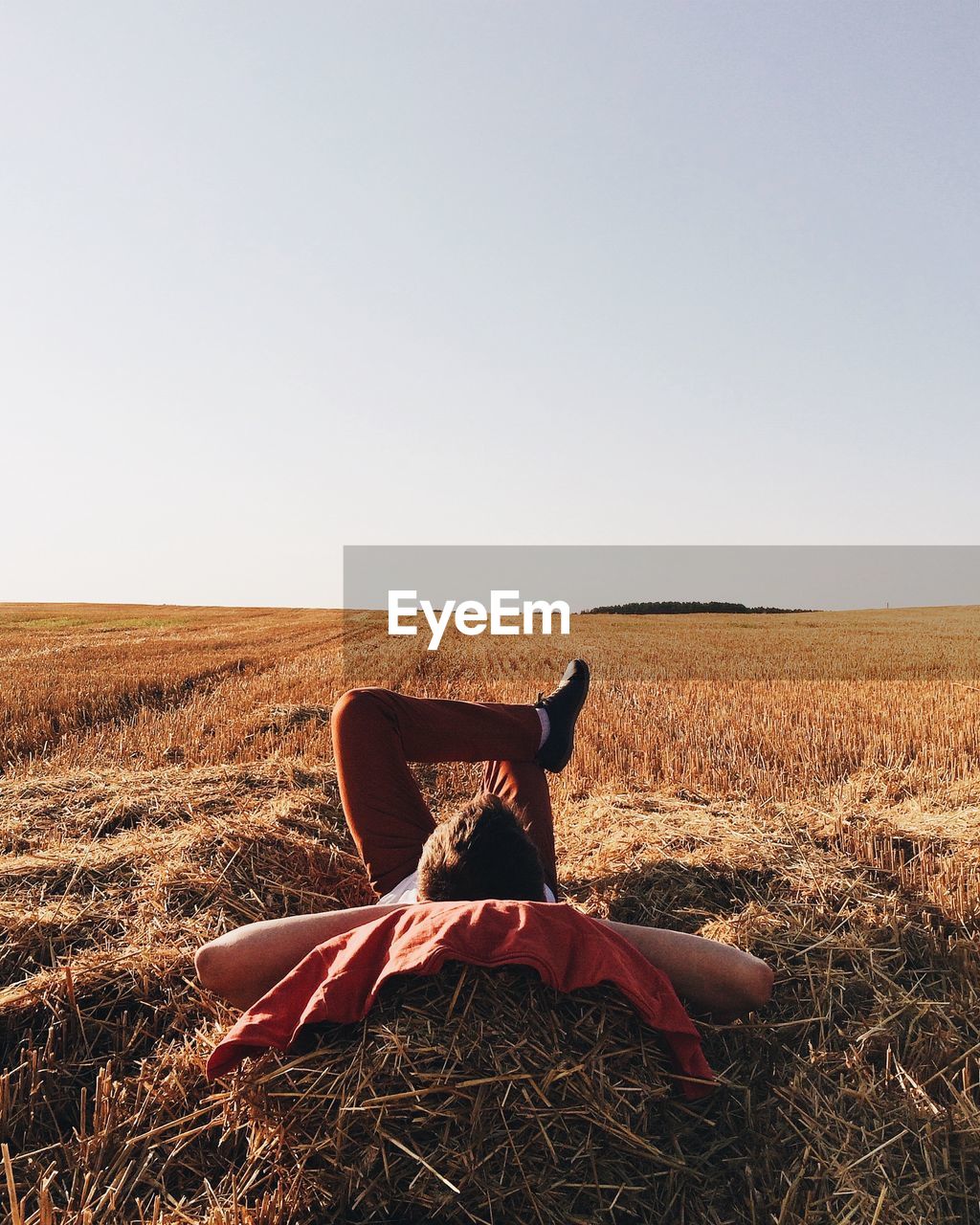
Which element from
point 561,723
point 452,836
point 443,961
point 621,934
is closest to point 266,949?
point 452,836

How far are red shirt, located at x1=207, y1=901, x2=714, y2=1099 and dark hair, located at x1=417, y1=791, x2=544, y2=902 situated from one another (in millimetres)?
234

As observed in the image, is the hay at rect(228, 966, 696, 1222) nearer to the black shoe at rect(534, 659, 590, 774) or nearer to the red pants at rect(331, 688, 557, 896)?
the red pants at rect(331, 688, 557, 896)

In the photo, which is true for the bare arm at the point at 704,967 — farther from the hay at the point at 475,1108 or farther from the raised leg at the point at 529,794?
the raised leg at the point at 529,794

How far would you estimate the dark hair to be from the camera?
252 cm

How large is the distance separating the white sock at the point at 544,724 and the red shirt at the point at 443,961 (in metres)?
1.73

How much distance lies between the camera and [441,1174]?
2.03 meters

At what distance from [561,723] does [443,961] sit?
2091 millimetres

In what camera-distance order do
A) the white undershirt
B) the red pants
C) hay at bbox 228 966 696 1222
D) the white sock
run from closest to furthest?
hay at bbox 228 966 696 1222
the white undershirt
the red pants
the white sock

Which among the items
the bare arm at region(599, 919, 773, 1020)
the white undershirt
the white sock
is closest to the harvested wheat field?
the bare arm at region(599, 919, 773, 1020)

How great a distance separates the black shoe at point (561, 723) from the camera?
4.05 metres

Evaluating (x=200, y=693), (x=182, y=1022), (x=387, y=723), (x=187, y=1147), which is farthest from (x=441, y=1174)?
(x=200, y=693)

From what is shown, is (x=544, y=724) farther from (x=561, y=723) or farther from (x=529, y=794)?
(x=529, y=794)

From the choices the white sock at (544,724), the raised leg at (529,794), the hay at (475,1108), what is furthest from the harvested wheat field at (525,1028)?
the white sock at (544,724)

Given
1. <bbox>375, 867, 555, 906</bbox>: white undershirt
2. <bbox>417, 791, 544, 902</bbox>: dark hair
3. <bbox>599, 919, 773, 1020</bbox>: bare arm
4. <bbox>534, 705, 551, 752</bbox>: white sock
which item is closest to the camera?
<bbox>417, 791, 544, 902</bbox>: dark hair
